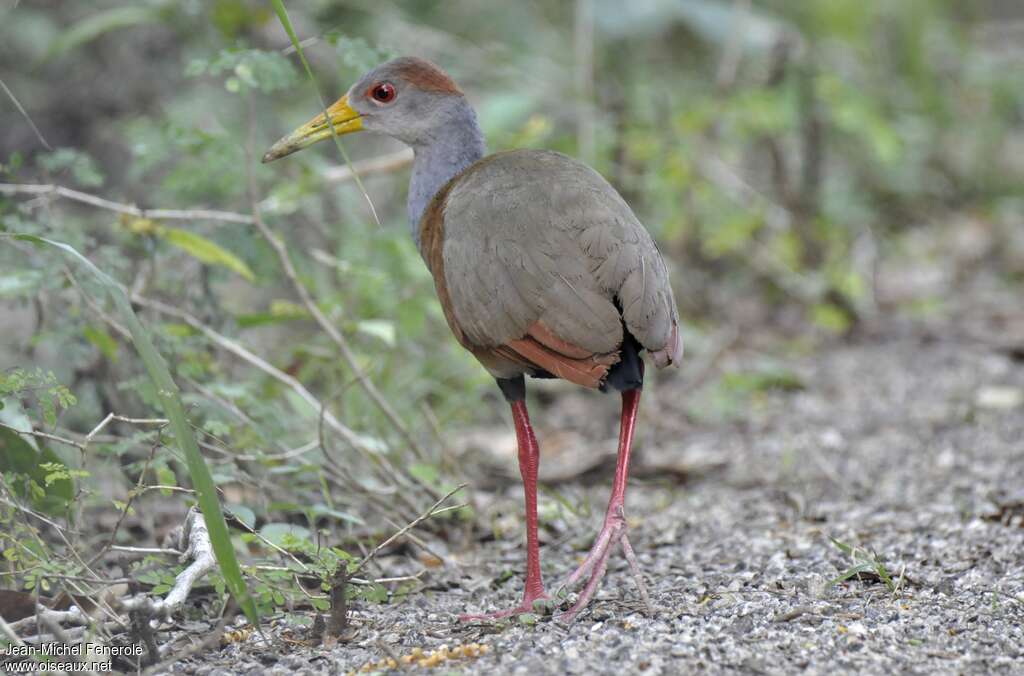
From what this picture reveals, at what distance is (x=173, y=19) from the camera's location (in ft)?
17.0

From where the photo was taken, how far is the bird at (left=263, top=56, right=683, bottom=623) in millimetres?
3104

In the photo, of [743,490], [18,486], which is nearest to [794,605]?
[743,490]

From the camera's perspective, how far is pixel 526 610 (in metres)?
3.10

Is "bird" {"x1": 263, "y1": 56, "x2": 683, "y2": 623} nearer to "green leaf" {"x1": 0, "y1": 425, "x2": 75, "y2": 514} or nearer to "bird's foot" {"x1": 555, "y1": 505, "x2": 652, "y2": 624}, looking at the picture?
"bird's foot" {"x1": 555, "y1": 505, "x2": 652, "y2": 624}

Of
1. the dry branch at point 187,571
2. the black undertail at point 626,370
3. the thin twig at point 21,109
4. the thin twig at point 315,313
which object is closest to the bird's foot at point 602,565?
the black undertail at point 626,370

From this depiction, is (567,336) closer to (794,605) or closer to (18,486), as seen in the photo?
(794,605)

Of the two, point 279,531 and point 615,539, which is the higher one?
point 615,539

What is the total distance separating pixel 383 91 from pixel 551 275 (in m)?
1.14

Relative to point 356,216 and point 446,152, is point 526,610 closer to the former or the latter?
point 446,152

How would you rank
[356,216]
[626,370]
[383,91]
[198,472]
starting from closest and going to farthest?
[198,472] → [626,370] → [383,91] → [356,216]

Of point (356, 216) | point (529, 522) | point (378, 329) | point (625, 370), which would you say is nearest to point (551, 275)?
point (625, 370)

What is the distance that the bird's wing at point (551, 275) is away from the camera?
310cm

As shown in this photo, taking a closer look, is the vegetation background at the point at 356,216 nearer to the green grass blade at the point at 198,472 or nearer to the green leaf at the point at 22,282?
the green leaf at the point at 22,282

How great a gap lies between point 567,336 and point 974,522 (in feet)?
5.12
